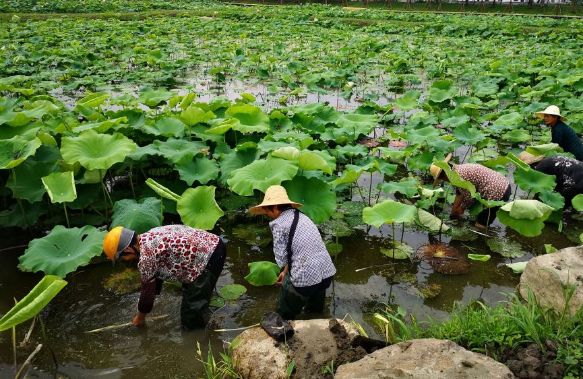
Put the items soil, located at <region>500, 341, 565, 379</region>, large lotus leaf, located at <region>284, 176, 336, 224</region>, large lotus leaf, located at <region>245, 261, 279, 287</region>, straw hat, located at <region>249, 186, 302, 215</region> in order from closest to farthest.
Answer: soil, located at <region>500, 341, 565, 379</region>, straw hat, located at <region>249, 186, 302, 215</region>, large lotus leaf, located at <region>245, 261, 279, 287</region>, large lotus leaf, located at <region>284, 176, 336, 224</region>

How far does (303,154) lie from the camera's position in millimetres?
4996

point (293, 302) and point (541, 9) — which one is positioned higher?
point (541, 9)

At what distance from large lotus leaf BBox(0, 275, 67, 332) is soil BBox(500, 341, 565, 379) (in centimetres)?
305

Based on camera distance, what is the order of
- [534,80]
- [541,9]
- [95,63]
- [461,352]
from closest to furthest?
[461,352] < [534,80] < [95,63] < [541,9]

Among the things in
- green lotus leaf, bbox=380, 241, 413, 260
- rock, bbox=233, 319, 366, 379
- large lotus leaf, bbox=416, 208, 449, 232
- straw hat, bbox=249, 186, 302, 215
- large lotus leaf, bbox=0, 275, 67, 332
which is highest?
straw hat, bbox=249, 186, 302, 215

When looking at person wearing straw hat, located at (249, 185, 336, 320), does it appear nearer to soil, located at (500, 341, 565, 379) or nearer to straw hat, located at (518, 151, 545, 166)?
soil, located at (500, 341, 565, 379)

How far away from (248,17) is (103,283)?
86.5 ft

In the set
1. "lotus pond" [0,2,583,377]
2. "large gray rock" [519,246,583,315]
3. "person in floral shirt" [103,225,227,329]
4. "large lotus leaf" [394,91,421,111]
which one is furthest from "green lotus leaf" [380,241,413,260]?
Answer: "large lotus leaf" [394,91,421,111]

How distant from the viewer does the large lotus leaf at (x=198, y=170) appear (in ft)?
17.7

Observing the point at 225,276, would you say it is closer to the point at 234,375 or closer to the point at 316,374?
the point at 234,375

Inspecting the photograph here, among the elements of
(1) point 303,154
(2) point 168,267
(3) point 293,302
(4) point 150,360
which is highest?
Answer: (1) point 303,154

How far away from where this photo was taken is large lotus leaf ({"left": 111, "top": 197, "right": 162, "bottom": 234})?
14.9ft

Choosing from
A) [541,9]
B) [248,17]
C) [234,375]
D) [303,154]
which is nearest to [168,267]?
[234,375]

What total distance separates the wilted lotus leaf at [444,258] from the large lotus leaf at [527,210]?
0.72 metres
